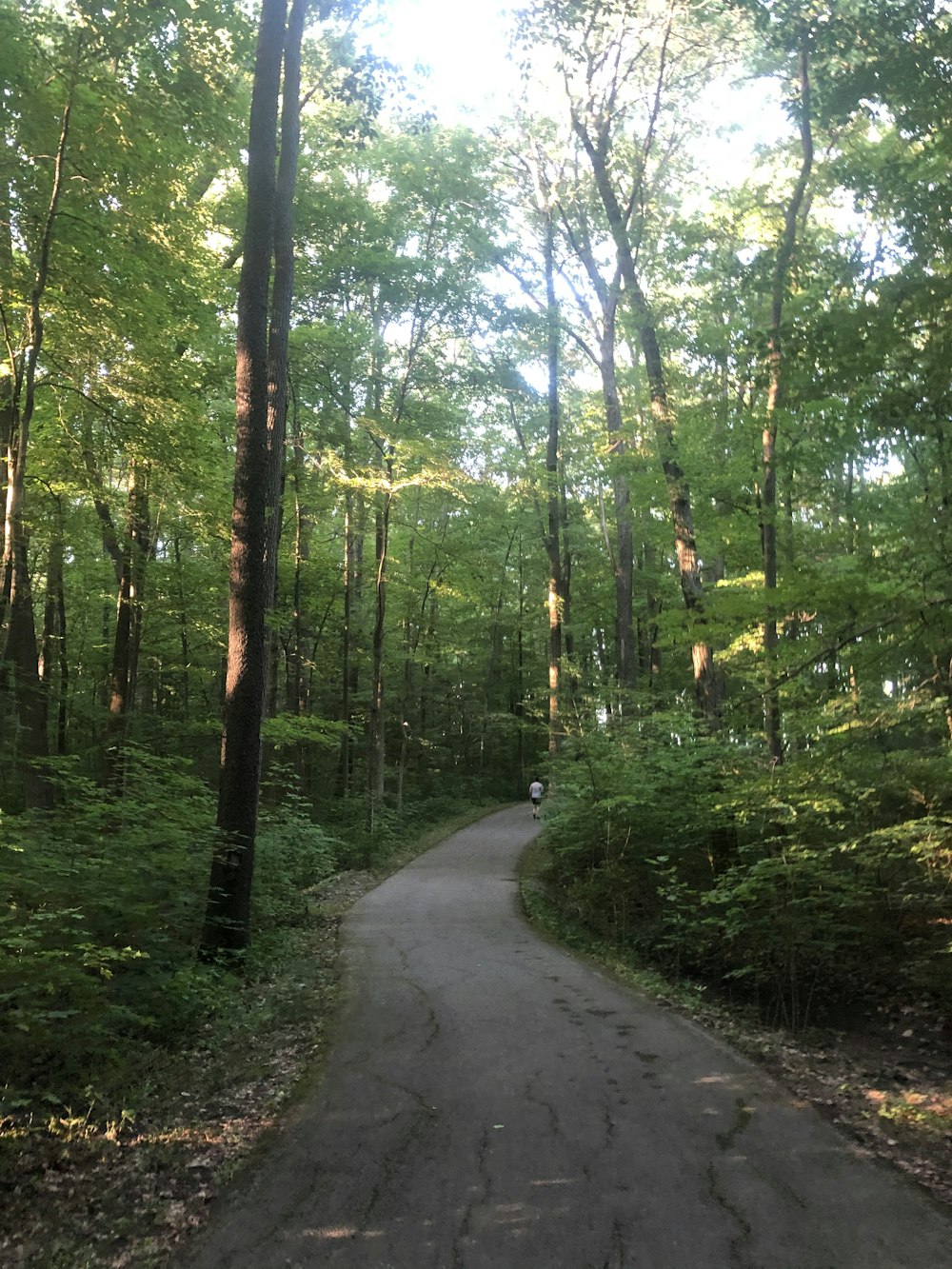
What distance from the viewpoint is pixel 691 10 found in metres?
12.7

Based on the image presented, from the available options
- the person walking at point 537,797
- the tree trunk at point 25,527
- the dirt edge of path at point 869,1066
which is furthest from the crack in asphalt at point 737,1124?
the person walking at point 537,797

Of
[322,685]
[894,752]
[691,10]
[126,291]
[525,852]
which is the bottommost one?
[525,852]

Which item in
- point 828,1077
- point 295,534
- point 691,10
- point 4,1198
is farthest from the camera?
point 295,534

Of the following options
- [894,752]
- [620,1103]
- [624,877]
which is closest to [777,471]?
[894,752]

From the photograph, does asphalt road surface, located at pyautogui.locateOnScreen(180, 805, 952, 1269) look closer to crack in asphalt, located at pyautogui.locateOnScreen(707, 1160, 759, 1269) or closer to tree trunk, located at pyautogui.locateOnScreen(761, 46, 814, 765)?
crack in asphalt, located at pyautogui.locateOnScreen(707, 1160, 759, 1269)

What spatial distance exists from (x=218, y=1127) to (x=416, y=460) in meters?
13.2

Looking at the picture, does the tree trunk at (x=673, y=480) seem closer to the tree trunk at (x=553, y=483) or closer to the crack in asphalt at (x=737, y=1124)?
the crack in asphalt at (x=737, y=1124)

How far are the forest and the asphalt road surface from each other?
1.65 meters

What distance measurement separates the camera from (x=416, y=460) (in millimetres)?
15688

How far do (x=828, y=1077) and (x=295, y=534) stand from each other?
15224 millimetres

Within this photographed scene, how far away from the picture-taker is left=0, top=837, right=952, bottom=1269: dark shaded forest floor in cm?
325

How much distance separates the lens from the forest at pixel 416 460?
20.0ft

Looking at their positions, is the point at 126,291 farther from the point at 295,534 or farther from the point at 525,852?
the point at 525,852

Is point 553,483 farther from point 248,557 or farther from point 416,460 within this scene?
point 248,557
